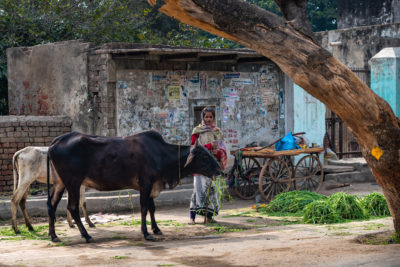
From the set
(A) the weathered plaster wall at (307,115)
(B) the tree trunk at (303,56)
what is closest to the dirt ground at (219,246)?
(B) the tree trunk at (303,56)

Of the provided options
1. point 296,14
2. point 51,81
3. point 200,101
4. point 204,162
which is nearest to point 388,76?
point 200,101

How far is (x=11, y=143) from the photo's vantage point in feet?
40.0

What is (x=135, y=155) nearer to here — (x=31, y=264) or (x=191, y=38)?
(x=31, y=264)

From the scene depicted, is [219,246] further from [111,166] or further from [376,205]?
[376,205]

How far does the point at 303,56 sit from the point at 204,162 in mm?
3349

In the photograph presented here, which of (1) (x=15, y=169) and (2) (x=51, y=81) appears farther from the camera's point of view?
(2) (x=51, y=81)

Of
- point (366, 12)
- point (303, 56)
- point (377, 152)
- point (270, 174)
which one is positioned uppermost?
point (366, 12)

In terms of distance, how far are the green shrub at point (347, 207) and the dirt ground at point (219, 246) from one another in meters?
0.50

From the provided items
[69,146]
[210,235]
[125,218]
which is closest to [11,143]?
[125,218]

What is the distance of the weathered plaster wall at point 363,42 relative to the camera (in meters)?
20.3

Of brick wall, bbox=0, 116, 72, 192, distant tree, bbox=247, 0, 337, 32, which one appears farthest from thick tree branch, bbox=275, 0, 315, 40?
distant tree, bbox=247, 0, 337, 32

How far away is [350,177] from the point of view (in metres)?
14.4

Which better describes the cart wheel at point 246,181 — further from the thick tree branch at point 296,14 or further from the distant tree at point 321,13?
the distant tree at point 321,13

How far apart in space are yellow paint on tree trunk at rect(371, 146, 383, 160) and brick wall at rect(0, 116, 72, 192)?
7727 millimetres
